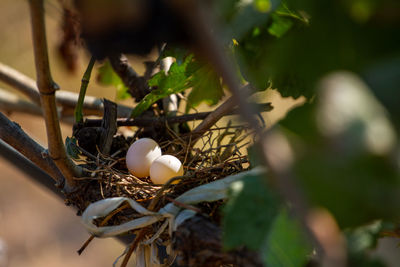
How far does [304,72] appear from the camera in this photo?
16cm

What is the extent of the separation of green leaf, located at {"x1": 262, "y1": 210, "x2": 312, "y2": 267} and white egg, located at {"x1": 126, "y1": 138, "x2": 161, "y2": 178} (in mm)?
253

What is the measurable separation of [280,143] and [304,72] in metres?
0.05

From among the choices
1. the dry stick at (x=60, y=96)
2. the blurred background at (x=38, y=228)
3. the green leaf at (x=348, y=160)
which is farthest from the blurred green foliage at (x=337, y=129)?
the blurred background at (x=38, y=228)

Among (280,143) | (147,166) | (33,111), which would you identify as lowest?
(280,143)

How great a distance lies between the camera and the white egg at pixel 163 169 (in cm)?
44

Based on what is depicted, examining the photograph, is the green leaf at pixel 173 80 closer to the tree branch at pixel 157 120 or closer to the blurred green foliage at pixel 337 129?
the tree branch at pixel 157 120

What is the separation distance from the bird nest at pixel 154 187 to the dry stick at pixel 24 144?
33 mm

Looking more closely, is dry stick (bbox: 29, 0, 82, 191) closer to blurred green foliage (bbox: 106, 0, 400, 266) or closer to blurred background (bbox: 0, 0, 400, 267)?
blurred green foliage (bbox: 106, 0, 400, 266)

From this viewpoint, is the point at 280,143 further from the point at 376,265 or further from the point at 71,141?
the point at 71,141

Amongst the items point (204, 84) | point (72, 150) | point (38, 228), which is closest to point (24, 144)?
point (72, 150)

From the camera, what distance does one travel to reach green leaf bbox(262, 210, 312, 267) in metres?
0.22

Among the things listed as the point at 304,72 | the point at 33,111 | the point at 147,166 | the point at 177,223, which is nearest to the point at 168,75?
the point at 147,166

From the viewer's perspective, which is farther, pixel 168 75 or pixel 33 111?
pixel 33 111

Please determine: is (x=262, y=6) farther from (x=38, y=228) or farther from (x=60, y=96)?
(x=38, y=228)
